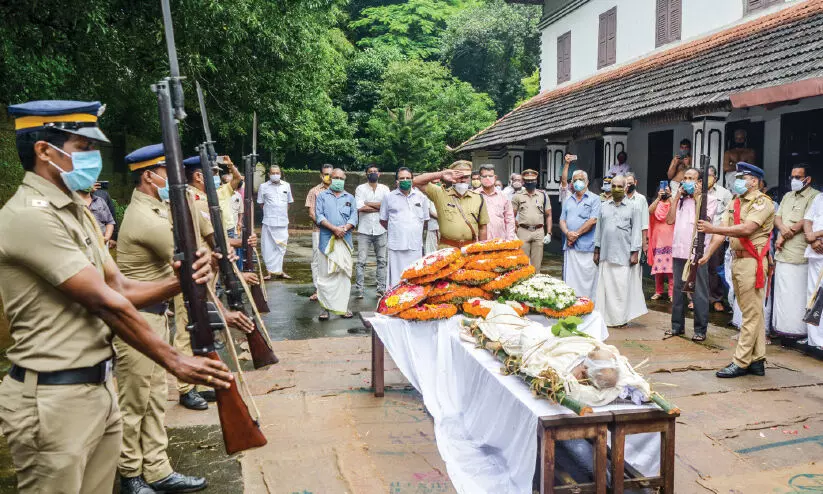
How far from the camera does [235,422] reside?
277cm

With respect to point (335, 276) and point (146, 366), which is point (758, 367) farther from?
point (146, 366)

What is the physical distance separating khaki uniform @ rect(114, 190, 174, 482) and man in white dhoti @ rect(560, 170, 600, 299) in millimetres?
6512

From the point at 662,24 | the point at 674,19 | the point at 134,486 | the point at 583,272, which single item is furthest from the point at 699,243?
the point at 662,24

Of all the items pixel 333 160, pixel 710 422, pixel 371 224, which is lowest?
pixel 710 422

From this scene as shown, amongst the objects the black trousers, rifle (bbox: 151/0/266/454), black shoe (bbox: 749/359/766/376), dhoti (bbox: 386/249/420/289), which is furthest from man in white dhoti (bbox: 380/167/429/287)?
rifle (bbox: 151/0/266/454)

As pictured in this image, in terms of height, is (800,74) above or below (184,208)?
above

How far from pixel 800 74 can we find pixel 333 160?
2146cm

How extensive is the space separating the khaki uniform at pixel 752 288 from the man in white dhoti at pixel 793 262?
1608mm

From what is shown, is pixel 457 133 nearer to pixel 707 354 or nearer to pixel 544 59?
pixel 544 59

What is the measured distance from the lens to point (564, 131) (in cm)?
1484

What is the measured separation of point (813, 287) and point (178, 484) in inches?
276

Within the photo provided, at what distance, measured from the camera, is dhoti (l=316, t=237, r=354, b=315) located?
9.37m

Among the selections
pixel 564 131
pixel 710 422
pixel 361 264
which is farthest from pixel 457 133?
pixel 710 422

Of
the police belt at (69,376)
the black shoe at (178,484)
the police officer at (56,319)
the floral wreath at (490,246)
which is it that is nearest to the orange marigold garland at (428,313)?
the floral wreath at (490,246)
